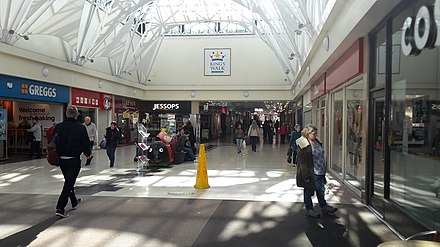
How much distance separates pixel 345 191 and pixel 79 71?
14.6 m

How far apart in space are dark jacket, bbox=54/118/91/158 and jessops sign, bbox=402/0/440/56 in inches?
196

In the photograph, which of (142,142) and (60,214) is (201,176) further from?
(142,142)

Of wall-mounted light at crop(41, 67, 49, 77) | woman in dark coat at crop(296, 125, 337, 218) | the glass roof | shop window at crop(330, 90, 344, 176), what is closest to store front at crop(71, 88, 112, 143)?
the glass roof

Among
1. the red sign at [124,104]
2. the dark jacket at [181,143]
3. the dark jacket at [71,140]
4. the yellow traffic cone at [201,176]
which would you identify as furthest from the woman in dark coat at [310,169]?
the red sign at [124,104]

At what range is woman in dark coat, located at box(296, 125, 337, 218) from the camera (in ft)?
19.6

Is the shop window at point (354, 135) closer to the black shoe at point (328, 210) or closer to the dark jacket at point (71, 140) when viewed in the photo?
the black shoe at point (328, 210)

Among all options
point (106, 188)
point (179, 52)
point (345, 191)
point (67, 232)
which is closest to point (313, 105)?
point (345, 191)

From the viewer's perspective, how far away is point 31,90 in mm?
15422

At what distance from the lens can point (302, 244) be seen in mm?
4758

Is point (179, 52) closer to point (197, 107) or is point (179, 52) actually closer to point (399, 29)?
point (197, 107)

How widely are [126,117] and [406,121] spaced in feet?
73.8

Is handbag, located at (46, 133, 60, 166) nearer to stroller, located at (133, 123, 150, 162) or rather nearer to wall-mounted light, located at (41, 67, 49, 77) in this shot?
stroller, located at (133, 123, 150, 162)

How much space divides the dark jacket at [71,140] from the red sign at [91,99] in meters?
13.4

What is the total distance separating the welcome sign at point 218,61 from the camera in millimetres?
29125
